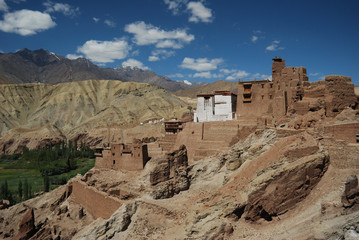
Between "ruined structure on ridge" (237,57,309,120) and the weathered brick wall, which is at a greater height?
"ruined structure on ridge" (237,57,309,120)

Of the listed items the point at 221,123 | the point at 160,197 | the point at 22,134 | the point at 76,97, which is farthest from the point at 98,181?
the point at 76,97

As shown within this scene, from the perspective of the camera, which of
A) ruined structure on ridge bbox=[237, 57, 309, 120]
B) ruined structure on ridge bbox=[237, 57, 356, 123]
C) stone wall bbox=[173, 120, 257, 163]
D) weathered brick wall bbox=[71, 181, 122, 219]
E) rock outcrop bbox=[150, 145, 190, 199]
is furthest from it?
stone wall bbox=[173, 120, 257, 163]

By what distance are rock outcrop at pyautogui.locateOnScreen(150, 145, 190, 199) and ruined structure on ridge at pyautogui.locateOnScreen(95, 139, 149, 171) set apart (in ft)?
18.9

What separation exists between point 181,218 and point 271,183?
18.6ft

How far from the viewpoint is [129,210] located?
18938 mm

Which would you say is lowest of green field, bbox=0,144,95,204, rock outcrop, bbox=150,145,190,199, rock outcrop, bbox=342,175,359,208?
green field, bbox=0,144,95,204

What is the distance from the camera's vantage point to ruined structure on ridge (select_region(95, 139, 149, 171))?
Result: 3069cm

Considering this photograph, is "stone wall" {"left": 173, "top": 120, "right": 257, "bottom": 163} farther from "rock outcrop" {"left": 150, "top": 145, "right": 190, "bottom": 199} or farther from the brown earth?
the brown earth

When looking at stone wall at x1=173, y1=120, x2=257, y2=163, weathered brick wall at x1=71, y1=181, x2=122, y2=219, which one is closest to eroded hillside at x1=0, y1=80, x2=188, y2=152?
stone wall at x1=173, y1=120, x2=257, y2=163

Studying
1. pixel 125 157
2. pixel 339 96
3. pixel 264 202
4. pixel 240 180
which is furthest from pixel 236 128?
pixel 264 202

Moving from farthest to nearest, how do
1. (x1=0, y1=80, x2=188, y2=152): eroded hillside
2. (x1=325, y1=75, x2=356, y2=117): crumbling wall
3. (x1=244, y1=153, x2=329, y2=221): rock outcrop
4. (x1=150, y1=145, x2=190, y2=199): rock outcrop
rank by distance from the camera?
(x1=0, y1=80, x2=188, y2=152): eroded hillside → (x1=325, y1=75, x2=356, y2=117): crumbling wall → (x1=150, y1=145, x2=190, y2=199): rock outcrop → (x1=244, y1=153, x2=329, y2=221): rock outcrop

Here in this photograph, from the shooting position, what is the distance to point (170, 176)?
2534 centimetres

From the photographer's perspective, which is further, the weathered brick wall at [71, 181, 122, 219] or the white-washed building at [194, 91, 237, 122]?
the white-washed building at [194, 91, 237, 122]

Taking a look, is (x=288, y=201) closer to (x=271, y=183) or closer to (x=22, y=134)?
(x=271, y=183)
